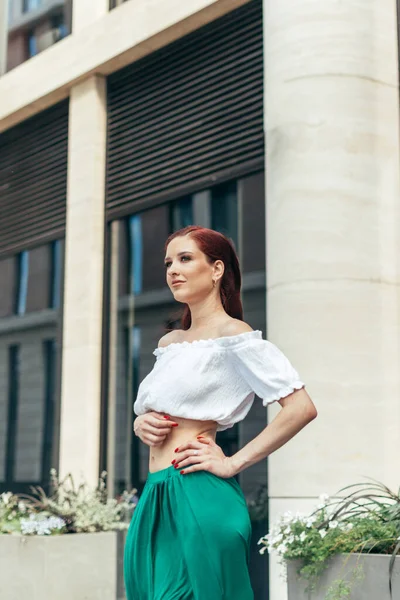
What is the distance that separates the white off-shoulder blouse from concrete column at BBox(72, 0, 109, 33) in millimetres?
7149

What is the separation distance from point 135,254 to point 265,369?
6673 mm

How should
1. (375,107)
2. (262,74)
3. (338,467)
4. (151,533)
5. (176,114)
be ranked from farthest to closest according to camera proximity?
(176,114)
(262,74)
(375,107)
(338,467)
(151,533)

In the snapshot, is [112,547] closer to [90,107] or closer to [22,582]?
[22,582]

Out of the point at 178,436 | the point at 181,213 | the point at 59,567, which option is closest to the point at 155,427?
the point at 178,436

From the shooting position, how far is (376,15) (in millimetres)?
6457

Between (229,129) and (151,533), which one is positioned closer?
(151,533)

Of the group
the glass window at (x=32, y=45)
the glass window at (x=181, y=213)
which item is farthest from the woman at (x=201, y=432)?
the glass window at (x=32, y=45)

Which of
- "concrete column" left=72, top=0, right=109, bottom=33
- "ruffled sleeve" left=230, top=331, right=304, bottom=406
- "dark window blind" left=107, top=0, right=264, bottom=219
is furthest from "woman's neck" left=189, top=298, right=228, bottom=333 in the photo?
"concrete column" left=72, top=0, right=109, bottom=33

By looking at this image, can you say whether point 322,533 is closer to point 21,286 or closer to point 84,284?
point 84,284

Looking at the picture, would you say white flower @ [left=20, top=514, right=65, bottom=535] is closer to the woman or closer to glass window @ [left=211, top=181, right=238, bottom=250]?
glass window @ [left=211, top=181, right=238, bottom=250]

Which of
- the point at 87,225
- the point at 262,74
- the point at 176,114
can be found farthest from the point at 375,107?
the point at 87,225

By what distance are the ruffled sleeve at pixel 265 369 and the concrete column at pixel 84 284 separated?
5990mm

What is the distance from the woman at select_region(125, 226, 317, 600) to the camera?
2.58m

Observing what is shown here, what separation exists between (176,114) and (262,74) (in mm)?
1164
